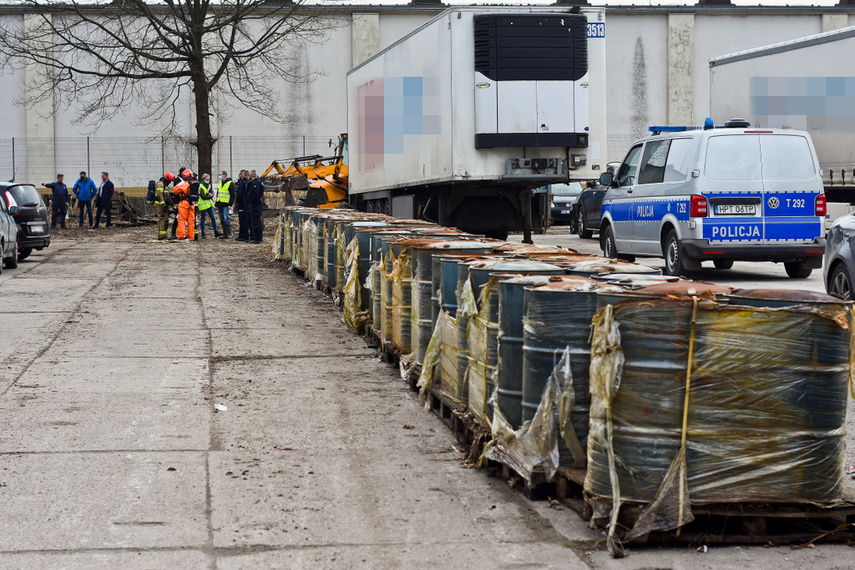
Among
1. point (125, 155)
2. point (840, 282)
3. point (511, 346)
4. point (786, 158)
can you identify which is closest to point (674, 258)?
point (786, 158)

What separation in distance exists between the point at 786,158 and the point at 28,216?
14157 mm

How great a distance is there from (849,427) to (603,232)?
1125 centimetres

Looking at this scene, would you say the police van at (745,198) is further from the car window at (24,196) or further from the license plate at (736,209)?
the car window at (24,196)

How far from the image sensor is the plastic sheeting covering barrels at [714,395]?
15.8ft

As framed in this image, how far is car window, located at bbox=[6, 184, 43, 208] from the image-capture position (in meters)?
21.0

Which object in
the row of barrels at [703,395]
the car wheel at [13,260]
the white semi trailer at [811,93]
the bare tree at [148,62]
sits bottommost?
the row of barrels at [703,395]

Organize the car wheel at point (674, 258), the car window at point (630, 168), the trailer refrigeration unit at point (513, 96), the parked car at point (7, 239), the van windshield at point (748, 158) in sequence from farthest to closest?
the parked car at point (7, 239) → the trailer refrigeration unit at point (513, 96) → the car window at point (630, 168) → the car wheel at point (674, 258) → the van windshield at point (748, 158)

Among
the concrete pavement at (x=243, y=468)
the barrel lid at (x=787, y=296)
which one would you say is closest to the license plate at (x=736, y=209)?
the concrete pavement at (x=243, y=468)

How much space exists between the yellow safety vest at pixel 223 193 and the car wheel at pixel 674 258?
14792 millimetres

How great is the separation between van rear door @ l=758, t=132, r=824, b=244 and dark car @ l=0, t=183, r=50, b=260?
13.8 metres

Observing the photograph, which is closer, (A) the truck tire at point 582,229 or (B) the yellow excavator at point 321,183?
(A) the truck tire at point 582,229

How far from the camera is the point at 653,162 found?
16062 mm

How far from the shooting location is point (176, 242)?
27.9 metres

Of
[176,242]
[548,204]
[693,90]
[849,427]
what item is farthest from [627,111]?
[849,427]
